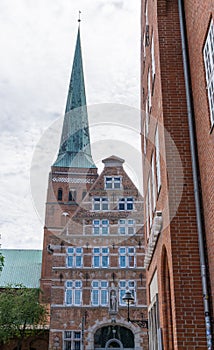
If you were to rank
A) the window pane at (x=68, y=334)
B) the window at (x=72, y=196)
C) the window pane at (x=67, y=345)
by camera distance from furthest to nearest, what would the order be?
the window at (x=72, y=196), the window pane at (x=68, y=334), the window pane at (x=67, y=345)

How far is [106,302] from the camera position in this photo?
29109 millimetres

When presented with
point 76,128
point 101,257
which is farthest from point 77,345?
point 76,128

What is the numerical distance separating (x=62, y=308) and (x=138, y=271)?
5536 millimetres

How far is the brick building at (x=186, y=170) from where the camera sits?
7.14m

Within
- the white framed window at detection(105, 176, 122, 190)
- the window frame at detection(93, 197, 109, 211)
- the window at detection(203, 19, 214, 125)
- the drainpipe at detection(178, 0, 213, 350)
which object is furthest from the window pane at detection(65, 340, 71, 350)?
the window at detection(203, 19, 214, 125)

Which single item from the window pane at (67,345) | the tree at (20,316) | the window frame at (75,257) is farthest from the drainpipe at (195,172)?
the tree at (20,316)

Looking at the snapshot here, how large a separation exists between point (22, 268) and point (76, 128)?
16.4m

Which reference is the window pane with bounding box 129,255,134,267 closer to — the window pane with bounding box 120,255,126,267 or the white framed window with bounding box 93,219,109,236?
the window pane with bounding box 120,255,126,267

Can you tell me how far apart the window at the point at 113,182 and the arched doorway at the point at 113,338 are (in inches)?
377

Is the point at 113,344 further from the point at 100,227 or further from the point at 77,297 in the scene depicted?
the point at 100,227

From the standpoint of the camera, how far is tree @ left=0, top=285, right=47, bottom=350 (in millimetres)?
31172

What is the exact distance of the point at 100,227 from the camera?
101 feet

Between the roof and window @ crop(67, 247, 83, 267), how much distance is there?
620 inches

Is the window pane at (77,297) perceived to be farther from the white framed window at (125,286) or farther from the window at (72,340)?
the white framed window at (125,286)
